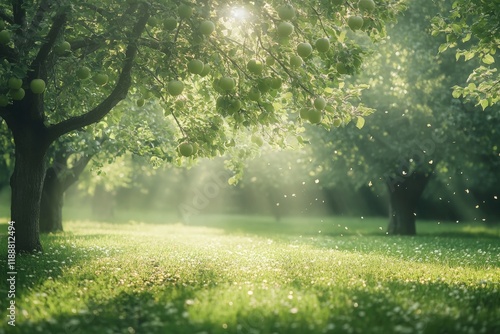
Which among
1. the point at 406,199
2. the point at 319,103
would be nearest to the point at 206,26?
the point at 319,103

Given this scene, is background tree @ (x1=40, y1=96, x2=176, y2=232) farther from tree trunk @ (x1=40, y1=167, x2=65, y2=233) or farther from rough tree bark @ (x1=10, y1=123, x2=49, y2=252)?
rough tree bark @ (x1=10, y1=123, x2=49, y2=252)

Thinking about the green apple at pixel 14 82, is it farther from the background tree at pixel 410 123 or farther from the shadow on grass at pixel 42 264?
the background tree at pixel 410 123

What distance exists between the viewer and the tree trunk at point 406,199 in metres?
30.7

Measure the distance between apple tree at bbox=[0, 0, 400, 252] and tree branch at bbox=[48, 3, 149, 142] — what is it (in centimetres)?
3

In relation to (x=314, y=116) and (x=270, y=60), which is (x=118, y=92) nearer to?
(x=270, y=60)

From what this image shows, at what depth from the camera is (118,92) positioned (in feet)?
37.7

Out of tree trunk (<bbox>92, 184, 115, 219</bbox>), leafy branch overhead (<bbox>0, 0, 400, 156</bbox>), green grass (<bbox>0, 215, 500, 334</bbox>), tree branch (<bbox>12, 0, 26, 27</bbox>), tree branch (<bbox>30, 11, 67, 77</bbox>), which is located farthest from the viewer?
tree trunk (<bbox>92, 184, 115, 219</bbox>)

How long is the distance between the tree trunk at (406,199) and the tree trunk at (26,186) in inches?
902

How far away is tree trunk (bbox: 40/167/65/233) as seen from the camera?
932 inches

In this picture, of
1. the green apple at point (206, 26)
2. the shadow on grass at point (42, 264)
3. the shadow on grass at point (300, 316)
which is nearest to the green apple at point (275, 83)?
the green apple at point (206, 26)

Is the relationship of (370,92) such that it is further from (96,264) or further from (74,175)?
(96,264)

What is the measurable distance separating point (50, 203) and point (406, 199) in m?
20.9

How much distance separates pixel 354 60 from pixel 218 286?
4669mm

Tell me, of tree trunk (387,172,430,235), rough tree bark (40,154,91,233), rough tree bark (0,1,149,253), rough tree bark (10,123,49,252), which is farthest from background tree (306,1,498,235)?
rough tree bark (10,123,49,252)
